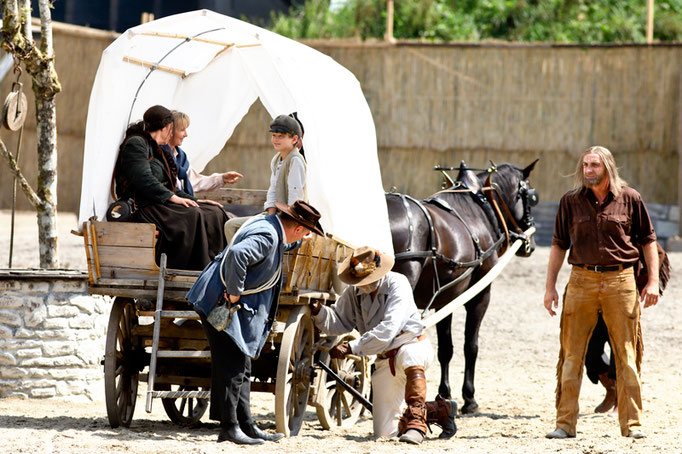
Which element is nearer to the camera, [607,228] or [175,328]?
[607,228]

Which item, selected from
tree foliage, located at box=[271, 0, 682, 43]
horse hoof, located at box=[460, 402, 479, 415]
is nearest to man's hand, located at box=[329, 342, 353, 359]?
horse hoof, located at box=[460, 402, 479, 415]

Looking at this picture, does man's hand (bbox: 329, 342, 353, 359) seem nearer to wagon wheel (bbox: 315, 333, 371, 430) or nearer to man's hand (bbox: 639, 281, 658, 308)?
wagon wheel (bbox: 315, 333, 371, 430)

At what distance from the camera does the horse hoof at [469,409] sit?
7.90m

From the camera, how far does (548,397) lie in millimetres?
8484

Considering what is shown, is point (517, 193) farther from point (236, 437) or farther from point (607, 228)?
point (236, 437)

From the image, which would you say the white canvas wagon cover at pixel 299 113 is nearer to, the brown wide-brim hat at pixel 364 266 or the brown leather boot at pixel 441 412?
the brown wide-brim hat at pixel 364 266

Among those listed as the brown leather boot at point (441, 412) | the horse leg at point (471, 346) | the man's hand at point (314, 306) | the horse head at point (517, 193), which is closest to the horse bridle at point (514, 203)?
the horse head at point (517, 193)

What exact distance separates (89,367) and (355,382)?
6.69 feet

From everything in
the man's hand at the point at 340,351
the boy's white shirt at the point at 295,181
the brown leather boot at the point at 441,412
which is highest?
the boy's white shirt at the point at 295,181

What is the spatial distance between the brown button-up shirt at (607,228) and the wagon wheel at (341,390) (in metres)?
1.75

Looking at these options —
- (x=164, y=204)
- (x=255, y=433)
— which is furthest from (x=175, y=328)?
(x=255, y=433)

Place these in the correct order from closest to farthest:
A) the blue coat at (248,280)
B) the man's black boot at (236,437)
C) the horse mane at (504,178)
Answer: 1. the blue coat at (248,280)
2. the man's black boot at (236,437)
3. the horse mane at (504,178)

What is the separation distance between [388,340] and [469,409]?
2.00 m

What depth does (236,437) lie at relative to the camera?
5.76 metres
